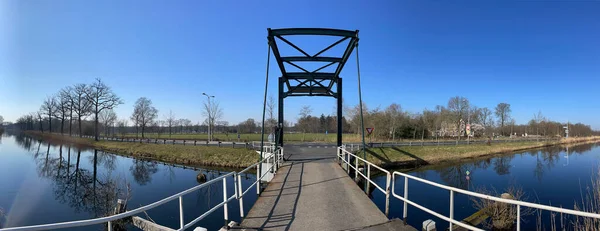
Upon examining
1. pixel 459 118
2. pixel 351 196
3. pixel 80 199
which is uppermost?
pixel 459 118

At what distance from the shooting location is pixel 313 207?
634cm

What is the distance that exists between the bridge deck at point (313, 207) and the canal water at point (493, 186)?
4.13 metres

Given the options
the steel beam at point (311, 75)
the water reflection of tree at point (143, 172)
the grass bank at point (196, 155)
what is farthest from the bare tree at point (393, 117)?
the water reflection of tree at point (143, 172)

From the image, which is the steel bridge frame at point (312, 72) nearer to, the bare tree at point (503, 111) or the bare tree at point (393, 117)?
the bare tree at point (393, 117)

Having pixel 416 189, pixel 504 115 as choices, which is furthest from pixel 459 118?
pixel 416 189

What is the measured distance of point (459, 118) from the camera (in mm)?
50125

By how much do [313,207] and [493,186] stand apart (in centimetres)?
1521

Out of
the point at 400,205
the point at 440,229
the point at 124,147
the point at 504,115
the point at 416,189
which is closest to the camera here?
the point at 440,229

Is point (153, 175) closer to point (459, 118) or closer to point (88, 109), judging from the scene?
point (88, 109)

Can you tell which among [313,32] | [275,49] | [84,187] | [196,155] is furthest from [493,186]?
[84,187]

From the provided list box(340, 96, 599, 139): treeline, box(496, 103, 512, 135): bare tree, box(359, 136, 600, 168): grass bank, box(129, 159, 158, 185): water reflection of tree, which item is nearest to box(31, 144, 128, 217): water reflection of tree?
box(129, 159, 158, 185): water reflection of tree

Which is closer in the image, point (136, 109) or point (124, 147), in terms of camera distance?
point (124, 147)

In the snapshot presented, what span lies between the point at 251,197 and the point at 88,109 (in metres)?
45.2

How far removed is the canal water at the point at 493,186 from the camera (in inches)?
431
